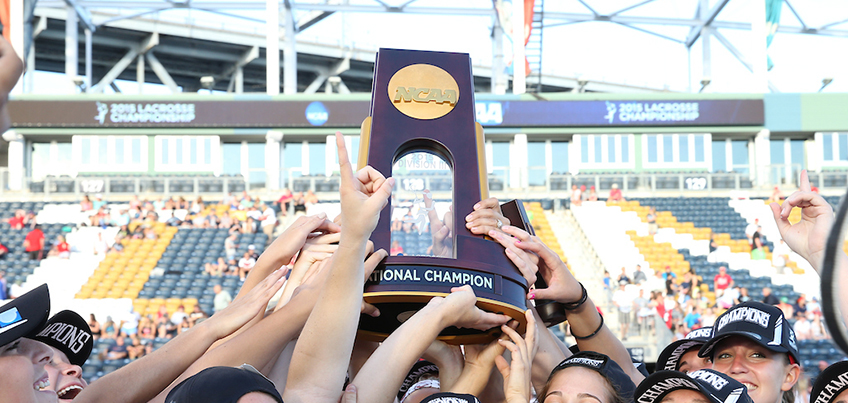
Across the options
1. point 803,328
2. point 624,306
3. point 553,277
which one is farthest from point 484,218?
point 803,328

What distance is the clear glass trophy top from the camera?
8.63ft

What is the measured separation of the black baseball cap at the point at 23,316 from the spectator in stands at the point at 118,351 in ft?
36.0

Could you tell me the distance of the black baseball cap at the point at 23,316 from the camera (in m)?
1.90

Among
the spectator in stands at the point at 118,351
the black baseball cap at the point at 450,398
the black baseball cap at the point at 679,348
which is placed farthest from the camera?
the spectator in stands at the point at 118,351

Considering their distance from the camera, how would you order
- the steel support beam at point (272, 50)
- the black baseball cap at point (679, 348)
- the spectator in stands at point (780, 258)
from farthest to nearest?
the steel support beam at point (272, 50), the spectator in stands at point (780, 258), the black baseball cap at point (679, 348)

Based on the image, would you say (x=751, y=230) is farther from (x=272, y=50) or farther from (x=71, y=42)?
(x=71, y=42)

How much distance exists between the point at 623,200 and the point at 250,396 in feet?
69.9

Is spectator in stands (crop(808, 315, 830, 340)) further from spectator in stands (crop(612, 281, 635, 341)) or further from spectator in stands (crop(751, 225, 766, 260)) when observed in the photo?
spectator in stands (crop(751, 225, 766, 260))

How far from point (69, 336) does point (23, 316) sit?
0.66 m

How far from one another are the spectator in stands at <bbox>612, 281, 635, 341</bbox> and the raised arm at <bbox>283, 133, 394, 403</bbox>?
36.6 feet

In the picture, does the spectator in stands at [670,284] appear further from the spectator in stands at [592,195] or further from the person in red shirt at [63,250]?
the person in red shirt at [63,250]

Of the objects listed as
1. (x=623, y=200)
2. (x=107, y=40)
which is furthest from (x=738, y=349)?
(x=107, y=40)

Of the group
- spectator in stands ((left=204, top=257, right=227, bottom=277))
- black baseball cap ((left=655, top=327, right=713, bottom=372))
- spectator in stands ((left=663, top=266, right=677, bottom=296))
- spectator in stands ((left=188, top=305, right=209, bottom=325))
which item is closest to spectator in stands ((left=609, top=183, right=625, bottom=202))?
spectator in stands ((left=663, top=266, right=677, bottom=296))

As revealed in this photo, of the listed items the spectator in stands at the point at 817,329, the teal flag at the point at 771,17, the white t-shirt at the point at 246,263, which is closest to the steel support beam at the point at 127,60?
the white t-shirt at the point at 246,263
